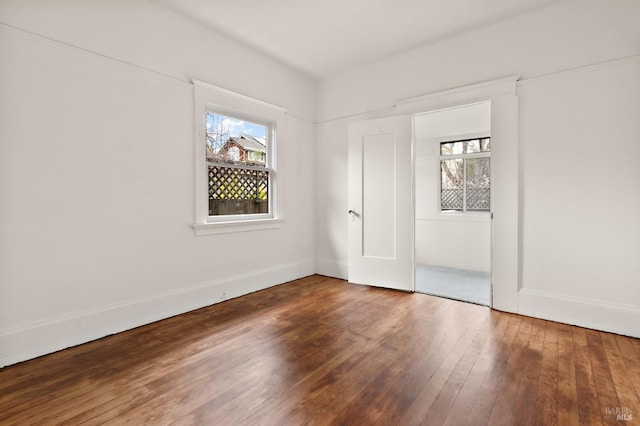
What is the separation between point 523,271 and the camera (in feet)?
9.73

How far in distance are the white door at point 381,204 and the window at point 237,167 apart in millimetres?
1125

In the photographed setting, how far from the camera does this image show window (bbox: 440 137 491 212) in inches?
203

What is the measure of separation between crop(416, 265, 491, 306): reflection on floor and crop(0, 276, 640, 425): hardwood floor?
64 cm

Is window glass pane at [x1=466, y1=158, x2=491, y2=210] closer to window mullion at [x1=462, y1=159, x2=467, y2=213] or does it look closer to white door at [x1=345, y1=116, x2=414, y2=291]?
window mullion at [x1=462, y1=159, x2=467, y2=213]

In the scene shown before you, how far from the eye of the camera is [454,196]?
5.38 m

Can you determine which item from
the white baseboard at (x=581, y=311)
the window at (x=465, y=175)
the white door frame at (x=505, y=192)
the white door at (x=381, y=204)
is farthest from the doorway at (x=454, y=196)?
the white baseboard at (x=581, y=311)

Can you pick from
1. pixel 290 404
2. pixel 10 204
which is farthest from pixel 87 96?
pixel 290 404

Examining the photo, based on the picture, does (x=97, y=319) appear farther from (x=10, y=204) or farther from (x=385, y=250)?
→ (x=385, y=250)

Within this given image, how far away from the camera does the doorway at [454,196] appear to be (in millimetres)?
4832

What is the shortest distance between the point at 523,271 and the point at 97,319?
12.3 ft

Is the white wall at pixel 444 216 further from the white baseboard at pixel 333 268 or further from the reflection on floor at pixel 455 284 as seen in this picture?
the white baseboard at pixel 333 268

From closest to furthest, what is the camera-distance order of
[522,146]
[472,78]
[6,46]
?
[6,46] < [522,146] < [472,78]

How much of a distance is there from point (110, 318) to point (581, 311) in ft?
13.0

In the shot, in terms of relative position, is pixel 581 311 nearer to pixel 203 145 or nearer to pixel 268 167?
pixel 268 167
